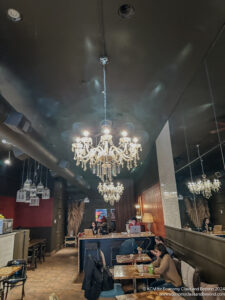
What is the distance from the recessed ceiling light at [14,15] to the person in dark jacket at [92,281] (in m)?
3.85

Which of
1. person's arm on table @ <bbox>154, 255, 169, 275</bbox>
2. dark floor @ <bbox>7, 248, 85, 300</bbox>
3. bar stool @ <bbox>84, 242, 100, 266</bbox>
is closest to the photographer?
person's arm on table @ <bbox>154, 255, 169, 275</bbox>

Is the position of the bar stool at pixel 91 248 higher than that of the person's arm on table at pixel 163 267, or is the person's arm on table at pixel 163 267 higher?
the person's arm on table at pixel 163 267

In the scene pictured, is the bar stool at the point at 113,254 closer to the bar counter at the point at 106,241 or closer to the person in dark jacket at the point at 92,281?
the bar counter at the point at 106,241

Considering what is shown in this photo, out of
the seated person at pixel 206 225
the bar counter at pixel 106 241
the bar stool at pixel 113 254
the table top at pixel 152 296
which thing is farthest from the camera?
the bar counter at pixel 106 241

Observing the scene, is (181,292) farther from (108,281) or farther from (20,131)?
(20,131)

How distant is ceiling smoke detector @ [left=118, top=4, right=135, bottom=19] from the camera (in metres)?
2.21

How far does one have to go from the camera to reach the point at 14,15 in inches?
89.4

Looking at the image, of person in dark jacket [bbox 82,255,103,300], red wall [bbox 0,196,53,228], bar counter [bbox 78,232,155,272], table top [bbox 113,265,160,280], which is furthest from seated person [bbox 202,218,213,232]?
red wall [bbox 0,196,53,228]

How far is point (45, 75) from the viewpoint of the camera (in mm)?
3303

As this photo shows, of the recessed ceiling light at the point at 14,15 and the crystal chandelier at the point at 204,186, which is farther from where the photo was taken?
the crystal chandelier at the point at 204,186

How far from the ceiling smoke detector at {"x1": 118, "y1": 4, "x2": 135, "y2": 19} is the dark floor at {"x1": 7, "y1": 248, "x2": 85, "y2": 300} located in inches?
219

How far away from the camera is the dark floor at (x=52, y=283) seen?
466cm

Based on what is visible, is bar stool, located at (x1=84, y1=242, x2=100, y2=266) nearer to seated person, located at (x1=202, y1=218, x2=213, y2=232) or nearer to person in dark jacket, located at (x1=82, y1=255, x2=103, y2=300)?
person in dark jacket, located at (x1=82, y1=255, x2=103, y2=300)

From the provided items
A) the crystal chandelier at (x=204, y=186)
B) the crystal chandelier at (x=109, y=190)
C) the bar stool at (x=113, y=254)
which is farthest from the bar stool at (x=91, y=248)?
the crystal chandelier at (x=204, y=186)
